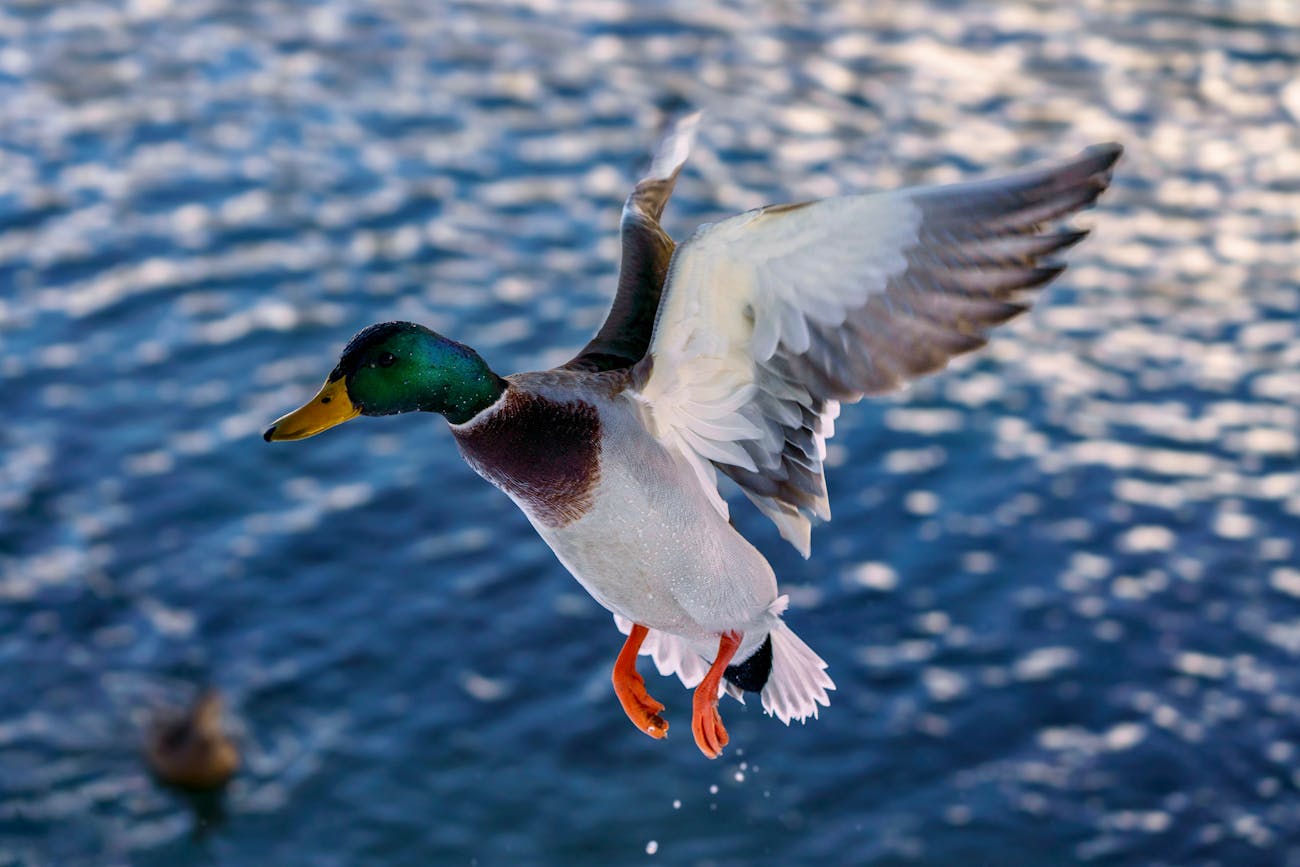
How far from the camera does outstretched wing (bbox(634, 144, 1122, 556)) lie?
3996 mm

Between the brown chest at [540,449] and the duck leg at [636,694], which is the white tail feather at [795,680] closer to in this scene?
the duck leg at [636,694]

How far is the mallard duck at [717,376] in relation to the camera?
4062mm

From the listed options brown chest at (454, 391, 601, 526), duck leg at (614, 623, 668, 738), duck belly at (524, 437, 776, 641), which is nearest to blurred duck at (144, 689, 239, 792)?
duck leg at (614, 623, 668, 738)

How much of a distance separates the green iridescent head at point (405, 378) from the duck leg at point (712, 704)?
119cm

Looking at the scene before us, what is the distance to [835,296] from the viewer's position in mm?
4258

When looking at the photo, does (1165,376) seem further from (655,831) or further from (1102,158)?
(1102,158)

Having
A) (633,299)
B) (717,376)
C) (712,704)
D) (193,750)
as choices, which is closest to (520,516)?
(193,750)

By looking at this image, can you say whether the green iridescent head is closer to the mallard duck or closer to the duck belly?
the mallard duck

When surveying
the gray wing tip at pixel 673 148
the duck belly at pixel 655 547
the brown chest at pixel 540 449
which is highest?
the gray wing tip at pixel 673 148

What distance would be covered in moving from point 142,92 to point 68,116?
Answer: 1.96 ft

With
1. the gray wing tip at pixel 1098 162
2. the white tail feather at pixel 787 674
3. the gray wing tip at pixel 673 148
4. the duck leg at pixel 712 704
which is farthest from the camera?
the gray wing tip at pixel 673 148

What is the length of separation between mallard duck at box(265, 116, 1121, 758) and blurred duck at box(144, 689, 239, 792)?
4.04m

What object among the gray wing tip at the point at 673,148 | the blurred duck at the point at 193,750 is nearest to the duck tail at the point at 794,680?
the gray wing tip at the point at 673,148

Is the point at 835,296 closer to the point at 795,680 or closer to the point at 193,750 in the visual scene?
the point at 795,680
